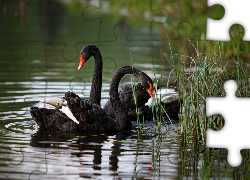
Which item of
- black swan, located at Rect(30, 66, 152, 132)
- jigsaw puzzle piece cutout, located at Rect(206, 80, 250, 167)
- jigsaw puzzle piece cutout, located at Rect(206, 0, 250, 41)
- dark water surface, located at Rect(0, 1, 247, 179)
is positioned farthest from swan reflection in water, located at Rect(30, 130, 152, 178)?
jigsaw puzzle piece cutout, located at Rect(206, 0, 250, 41)

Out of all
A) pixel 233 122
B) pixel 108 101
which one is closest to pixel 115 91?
pixel 108 101

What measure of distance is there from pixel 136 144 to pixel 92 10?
18.0 meters

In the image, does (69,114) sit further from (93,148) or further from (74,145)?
(93,148)

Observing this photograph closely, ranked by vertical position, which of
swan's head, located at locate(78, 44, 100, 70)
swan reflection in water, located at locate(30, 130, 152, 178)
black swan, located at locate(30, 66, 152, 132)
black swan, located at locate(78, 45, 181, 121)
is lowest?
swan reflection in water, located at locate(30, 130, 152, 178)

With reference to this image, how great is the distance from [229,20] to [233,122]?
1.12 m

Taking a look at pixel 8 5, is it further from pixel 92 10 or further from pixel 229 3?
pixel 229 3

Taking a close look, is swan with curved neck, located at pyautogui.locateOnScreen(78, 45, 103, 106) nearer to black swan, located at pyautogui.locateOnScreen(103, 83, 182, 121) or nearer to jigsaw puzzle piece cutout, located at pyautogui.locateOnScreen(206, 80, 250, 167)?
black swan, located at pyautogui.locateOnScreen(103, 83, 182, 121)

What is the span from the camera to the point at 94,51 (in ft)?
26.1

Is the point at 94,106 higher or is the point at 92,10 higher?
the point at 92,10

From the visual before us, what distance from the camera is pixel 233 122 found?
182 inches

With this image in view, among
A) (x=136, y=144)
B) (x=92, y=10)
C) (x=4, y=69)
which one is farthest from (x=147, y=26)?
(x=136, y=144)

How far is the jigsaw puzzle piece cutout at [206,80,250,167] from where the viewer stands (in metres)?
4.58

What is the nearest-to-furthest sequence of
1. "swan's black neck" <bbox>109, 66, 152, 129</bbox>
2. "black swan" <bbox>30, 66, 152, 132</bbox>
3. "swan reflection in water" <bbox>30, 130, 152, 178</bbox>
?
"swan reflection in water" <bbox>30, 130, 152, 178</bbox>, "black swan" <bbox>30, 66, 152, 132</bbox>, "swan's black neck" <bbox>109, 66, 152, 129</bbox>

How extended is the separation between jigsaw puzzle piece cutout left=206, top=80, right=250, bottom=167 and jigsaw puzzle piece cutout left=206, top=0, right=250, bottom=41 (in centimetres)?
73
